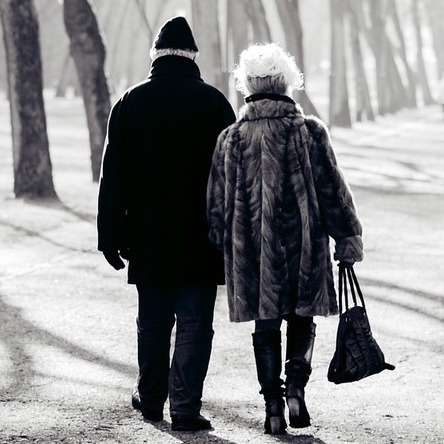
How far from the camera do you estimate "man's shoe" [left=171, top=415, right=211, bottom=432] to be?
592 cm

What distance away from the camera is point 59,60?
67.8m

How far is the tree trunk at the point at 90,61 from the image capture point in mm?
18016

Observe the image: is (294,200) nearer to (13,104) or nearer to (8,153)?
(13,104)

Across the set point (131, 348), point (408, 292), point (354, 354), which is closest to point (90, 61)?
point (408, 292)

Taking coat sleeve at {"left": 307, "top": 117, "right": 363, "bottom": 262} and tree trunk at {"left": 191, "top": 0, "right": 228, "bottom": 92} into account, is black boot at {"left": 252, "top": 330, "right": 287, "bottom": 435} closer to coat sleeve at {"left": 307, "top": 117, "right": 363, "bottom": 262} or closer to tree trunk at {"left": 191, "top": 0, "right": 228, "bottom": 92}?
coat sleeve at {"left": 307, "top": 117, "right": 363, "bottom": 262}

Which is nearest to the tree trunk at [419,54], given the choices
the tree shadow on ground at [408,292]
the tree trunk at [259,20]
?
the tree trunk at [259,20]

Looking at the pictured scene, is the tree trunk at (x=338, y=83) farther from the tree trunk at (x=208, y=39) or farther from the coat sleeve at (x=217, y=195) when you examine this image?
the coat sleeve at (x=217, y=195)

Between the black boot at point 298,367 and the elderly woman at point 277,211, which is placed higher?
the elderly woman at point 277,211

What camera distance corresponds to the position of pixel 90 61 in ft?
59.7

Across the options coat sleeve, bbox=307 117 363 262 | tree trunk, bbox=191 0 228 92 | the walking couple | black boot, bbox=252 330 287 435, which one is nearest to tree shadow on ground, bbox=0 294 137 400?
the walking couple

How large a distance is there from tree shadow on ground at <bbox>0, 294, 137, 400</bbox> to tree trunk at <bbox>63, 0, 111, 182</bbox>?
896 centimetres

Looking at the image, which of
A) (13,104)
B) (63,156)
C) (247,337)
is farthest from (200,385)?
(63,156)

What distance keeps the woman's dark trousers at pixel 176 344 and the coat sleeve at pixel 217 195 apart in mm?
276

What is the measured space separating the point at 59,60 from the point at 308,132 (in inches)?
2475
